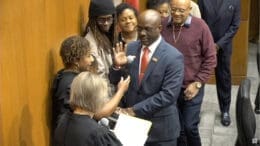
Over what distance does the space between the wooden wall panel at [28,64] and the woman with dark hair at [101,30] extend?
230 millimetres

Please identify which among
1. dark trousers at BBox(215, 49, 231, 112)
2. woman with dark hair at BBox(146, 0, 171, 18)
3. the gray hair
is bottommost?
dark trousers at BBox(215, 49, 231, 112)

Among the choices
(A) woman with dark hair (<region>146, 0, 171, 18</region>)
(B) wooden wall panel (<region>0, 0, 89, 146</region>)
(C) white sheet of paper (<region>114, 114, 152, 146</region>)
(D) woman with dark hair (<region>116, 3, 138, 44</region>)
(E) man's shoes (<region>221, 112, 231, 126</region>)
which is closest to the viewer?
(B) wooden wall panel (<region>0, 0, 89, 146</region>)

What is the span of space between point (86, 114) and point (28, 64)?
76 cm

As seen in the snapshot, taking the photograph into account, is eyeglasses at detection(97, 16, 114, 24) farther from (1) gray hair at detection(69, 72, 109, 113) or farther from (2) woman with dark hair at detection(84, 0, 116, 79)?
(1) gray hair at detection(69, 72, 109, 113)

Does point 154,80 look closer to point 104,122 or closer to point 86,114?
point 104,122

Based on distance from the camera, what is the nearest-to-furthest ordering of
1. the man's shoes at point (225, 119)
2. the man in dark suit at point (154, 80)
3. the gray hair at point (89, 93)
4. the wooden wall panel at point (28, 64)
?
the gray hair at point (89, 93) < the wooden wall panel at point (28, 64) < the man in dark suit at point (154, 80) < the man's shoes at point (225, 119)

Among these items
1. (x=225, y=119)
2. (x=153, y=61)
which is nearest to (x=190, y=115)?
(x=153, y=61)

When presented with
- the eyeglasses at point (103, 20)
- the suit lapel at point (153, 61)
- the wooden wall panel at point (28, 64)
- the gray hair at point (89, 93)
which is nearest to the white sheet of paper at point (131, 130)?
the suit lapel at point (153, 61)

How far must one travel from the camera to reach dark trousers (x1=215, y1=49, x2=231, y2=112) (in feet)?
18.0

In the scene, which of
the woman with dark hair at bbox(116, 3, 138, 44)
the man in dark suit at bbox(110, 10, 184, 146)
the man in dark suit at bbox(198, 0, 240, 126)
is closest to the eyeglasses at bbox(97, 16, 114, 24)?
the woman with dark hair at bbox(116, 3, 138, 44)

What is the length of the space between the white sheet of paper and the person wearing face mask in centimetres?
100

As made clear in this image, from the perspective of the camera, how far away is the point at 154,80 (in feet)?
10.9

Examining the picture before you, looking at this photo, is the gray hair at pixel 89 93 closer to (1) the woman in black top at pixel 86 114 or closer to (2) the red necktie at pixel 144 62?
(1) the woman in black top at pixel 86 114

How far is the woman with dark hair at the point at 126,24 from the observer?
407cm
